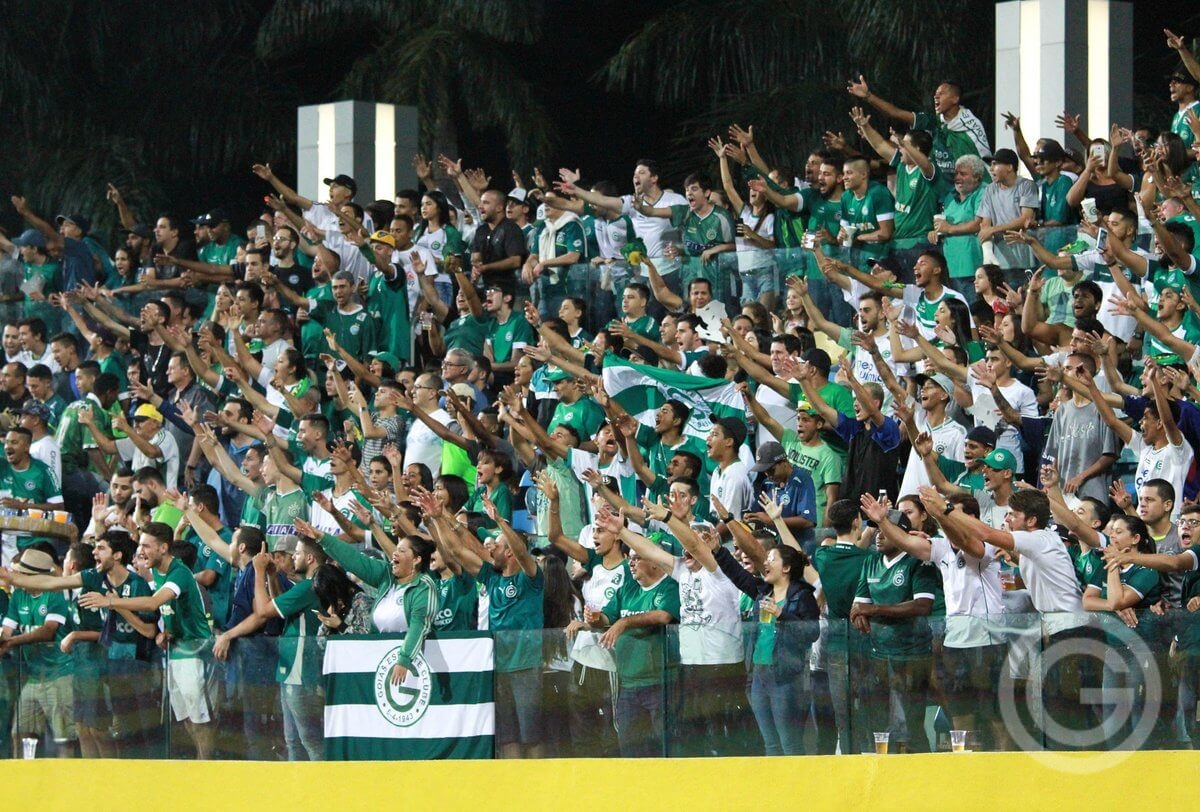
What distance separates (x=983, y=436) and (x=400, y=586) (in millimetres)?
3794

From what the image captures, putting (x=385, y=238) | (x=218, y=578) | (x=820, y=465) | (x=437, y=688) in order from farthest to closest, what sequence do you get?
(x=385, y=238), (x=218, y=578), (x=820, y=465), (x=437, y=688)

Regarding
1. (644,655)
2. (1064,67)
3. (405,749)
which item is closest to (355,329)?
(1064,67)

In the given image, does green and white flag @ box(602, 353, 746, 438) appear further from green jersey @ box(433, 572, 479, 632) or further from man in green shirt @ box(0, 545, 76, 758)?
man in green shirt @ box(0, 545, 76, 758)

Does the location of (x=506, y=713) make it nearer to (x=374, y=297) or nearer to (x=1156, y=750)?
(x=1156, y=750)

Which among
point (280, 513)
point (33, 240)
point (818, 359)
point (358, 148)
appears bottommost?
point (280, 513)

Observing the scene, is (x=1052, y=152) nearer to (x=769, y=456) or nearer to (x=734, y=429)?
(x=734, y=429)

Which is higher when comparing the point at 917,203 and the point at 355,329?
the point at 917,203

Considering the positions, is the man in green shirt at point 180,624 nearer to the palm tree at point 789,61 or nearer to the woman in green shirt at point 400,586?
the woman in green shirt at point 400,586

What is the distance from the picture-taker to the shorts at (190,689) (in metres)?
13.5

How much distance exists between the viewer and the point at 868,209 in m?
18.2

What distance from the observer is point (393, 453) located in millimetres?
16781

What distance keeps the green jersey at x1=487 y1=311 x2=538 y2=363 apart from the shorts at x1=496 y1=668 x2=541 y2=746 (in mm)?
6772

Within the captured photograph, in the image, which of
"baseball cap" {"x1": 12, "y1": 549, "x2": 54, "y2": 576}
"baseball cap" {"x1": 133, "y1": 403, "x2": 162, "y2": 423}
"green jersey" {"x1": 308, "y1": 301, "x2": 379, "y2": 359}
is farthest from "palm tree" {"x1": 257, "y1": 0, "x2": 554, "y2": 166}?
"baseball cap" {"x1": 12, "y1": 549, "x2": 54, "y2": 576}

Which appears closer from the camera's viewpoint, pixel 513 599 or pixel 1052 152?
pixel 513 599
